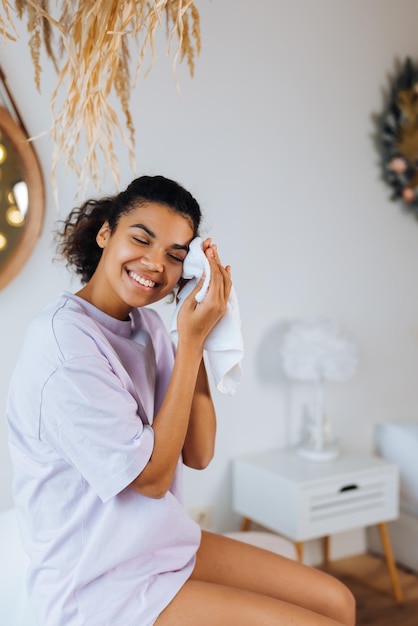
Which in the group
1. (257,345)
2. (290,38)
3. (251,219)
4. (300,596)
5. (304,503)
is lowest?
(304,503)

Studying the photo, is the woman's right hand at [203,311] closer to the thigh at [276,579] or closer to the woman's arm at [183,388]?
the woman's arm at [183,388]

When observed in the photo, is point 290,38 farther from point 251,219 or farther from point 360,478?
point 360,478

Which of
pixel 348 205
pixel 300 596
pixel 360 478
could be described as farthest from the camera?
pixel 348 205

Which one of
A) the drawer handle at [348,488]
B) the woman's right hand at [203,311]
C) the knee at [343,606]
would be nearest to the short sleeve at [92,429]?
the woman's right hand at [203,311]

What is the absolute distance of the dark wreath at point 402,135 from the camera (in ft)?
8.87

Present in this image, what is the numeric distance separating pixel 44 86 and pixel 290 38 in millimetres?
976

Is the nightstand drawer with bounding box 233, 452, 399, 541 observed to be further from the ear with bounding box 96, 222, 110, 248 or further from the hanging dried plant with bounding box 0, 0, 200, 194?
the ear with bounding box 96, 222, 110, 248

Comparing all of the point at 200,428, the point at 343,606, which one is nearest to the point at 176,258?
the point at 200,428

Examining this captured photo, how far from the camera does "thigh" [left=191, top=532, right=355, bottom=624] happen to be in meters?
1.29

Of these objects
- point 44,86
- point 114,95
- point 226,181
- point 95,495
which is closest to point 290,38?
point 226,181

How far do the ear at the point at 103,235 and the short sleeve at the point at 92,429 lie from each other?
29 cm

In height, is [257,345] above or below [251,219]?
below

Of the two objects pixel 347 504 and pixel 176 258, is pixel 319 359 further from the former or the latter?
pixel 176 258

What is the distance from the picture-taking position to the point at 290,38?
2.46 metres
